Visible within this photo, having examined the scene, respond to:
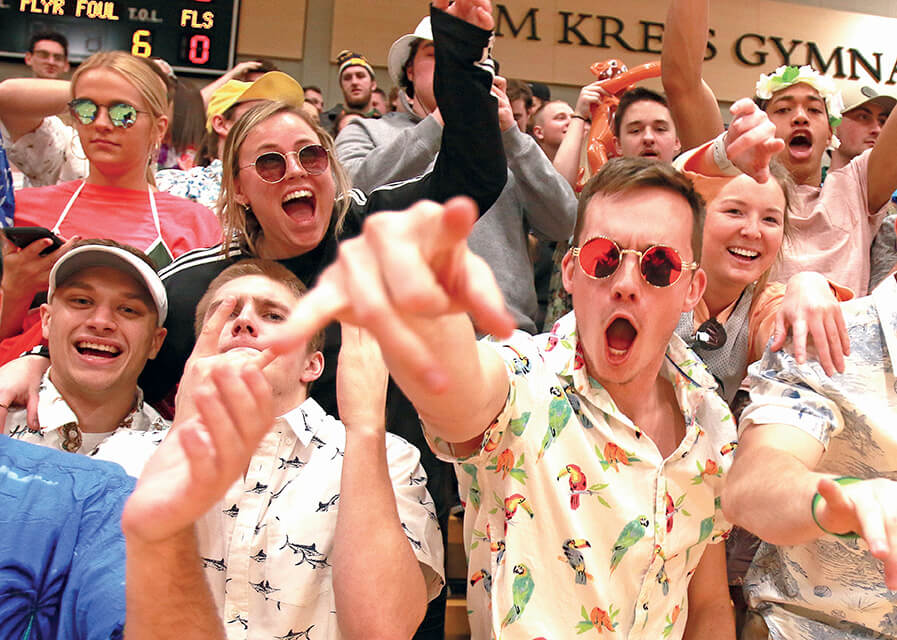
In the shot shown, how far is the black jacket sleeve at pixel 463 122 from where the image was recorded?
179cm

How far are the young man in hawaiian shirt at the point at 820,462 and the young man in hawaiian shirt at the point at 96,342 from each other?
132 cm

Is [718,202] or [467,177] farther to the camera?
[718,202]

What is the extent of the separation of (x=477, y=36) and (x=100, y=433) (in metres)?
1.21

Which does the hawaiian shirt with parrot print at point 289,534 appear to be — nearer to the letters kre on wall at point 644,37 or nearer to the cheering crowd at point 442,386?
the cheering crowd at point 442,386

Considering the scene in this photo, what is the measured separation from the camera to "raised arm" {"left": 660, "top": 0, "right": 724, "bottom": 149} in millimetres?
2326

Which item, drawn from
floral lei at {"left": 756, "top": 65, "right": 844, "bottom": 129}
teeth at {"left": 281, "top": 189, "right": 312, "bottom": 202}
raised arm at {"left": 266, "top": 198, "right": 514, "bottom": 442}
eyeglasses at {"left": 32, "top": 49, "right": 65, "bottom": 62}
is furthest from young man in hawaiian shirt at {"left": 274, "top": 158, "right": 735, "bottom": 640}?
eyeglasses at {"left": 32, "top": 49, "right": 65, "bottom": 62}

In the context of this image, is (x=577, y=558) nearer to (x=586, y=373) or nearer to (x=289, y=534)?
(x=586, y=373)

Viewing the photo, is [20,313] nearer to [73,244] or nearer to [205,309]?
[73,244]

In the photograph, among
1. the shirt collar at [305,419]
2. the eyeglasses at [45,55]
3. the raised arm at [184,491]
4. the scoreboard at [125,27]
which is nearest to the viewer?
the raised arm at [184,491]

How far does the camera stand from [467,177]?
197 cm

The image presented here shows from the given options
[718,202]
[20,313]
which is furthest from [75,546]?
[718,202]

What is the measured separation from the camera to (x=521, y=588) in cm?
145

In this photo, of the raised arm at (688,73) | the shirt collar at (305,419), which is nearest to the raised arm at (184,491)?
the shirt collar at (305,419)

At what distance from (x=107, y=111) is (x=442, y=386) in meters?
2.04
